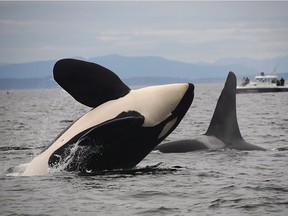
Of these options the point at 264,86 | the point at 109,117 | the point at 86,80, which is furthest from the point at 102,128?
the point at 264,86

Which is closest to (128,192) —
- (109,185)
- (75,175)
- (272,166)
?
(109,185)

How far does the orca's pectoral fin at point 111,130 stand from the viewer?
1193 centimetres

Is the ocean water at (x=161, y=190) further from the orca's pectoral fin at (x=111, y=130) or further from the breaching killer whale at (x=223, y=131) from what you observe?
the breaching killer whale at (x=223, y=131)

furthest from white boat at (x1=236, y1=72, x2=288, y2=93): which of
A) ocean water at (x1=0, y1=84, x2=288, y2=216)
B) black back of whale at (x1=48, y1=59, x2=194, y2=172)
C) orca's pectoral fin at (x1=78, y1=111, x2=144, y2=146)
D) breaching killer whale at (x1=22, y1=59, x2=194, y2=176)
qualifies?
orca's pectoral fin at (x1=78, y1=111, x2=144, y2=146)

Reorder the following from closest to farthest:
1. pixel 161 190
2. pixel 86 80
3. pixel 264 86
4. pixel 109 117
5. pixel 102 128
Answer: pixel 102 128, pixel 161 190, pixel 109 117, pixel 86 80, pixel 264 86

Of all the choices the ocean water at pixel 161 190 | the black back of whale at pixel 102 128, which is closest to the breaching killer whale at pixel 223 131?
the ocean water at pixel 161 190

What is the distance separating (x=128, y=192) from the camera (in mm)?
11914

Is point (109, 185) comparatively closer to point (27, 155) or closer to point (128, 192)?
point (128, 192)

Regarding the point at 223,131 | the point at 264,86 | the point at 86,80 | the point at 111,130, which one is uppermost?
the point at 86,80

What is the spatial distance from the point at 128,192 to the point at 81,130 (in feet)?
5.14

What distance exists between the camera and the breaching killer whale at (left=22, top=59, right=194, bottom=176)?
12.2 metres

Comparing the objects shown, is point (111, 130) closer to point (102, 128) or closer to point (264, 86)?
A: point (102, 128)

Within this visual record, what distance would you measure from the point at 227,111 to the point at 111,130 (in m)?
7.69

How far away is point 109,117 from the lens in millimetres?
12328
